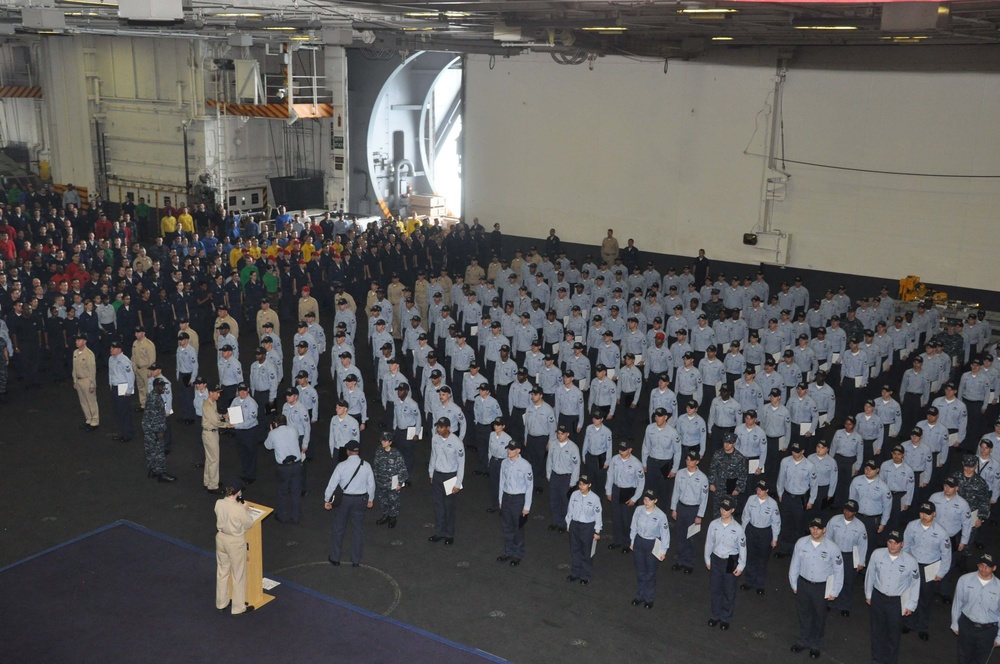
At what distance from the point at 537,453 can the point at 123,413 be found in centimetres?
607

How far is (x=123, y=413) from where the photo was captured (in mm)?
13195

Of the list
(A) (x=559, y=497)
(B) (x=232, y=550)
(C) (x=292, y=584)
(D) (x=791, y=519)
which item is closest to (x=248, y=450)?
(C) (x=292, y=584)

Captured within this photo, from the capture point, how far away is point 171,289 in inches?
746

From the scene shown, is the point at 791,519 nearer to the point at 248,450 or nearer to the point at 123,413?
the point at 248,450

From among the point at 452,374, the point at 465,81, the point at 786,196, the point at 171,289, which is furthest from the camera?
the point at 465,81

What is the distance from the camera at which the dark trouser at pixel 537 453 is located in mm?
11414

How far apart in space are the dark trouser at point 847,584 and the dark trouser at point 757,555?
719 millimetres

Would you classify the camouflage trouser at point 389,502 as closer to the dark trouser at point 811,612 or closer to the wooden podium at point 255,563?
the wooden podium at point 255,563

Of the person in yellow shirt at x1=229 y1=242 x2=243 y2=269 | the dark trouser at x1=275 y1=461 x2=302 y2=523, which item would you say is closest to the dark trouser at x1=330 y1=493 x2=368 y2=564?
the dark trouser at x1=275 y1=461 x2=302 y2=523

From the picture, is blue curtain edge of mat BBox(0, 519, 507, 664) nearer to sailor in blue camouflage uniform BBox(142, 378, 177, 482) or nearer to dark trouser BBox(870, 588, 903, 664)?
sailor in blue camouflage uniform BBox(142, 378, 177, 482)

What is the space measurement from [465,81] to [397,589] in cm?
1928

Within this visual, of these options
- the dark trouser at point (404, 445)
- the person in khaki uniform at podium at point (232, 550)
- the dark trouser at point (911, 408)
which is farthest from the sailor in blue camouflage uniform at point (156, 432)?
the dark trouser at point (911, 408)

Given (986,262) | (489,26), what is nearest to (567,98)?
(489,26)

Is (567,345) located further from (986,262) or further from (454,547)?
(986,262)
